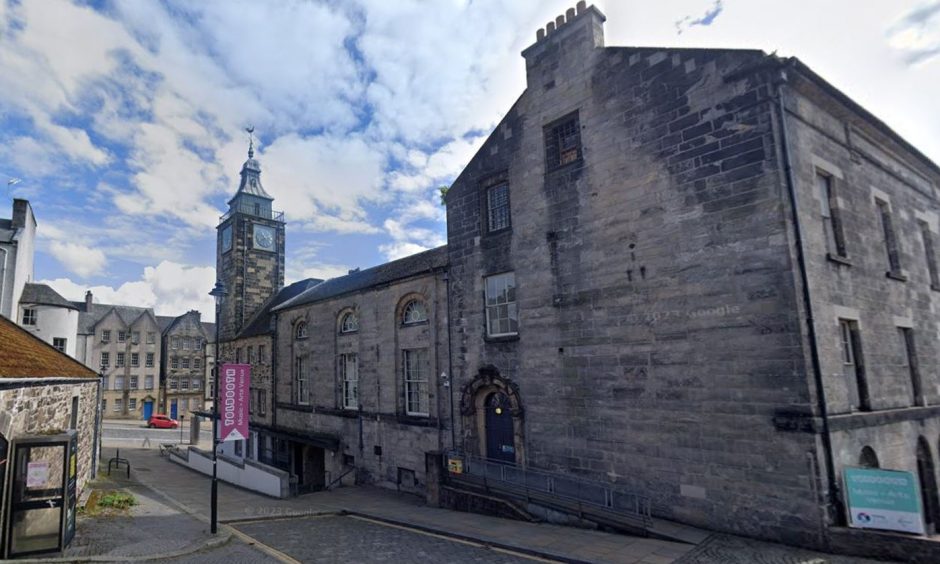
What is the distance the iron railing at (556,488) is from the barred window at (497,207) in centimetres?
759

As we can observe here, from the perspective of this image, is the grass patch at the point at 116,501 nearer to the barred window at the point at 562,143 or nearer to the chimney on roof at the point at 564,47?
Result: the barred window at the point at 562,143

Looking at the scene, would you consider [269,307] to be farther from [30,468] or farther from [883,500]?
[883,500]

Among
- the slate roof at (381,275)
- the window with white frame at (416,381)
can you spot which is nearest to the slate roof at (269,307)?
the slate roof at (381,275)

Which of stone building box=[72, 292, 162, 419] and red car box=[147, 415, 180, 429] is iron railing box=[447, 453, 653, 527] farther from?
stone building box=[72, 292, 162, 419]

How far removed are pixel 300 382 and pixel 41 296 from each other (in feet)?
49.7

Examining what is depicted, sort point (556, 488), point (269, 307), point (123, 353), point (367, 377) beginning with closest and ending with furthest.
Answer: point (556, 488)
point (367, 377)
point (269, 307)
point (123, 353)

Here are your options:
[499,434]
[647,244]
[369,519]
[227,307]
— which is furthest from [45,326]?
[647,244]

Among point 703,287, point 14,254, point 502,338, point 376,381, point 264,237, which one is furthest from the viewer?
point 264,237

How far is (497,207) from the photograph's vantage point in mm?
17953

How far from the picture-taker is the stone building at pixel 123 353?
52625mm

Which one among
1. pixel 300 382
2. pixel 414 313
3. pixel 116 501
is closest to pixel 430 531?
pixel 116 501

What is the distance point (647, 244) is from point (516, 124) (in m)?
6.42

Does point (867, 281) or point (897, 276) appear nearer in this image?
point (867, 281)

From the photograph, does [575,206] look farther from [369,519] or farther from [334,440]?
[334,440]
